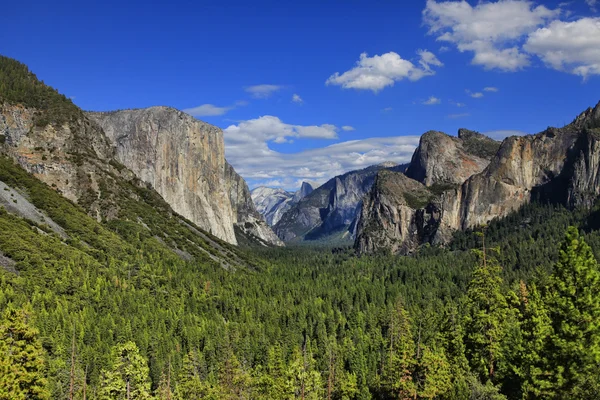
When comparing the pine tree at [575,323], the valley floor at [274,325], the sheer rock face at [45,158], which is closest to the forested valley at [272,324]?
the pine tree at [575,323]

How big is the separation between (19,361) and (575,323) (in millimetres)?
41272

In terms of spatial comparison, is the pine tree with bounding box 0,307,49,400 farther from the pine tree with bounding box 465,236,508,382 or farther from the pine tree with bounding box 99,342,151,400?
the pine tree with bounding box 465,236,508,382

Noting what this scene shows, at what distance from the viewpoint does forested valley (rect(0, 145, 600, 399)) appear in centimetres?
3606

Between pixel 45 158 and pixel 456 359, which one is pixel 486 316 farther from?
pixel 45 158

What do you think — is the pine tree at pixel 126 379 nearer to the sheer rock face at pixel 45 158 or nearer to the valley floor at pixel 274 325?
the valley floor at pixel 274 325

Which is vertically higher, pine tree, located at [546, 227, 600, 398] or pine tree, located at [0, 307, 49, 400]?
pine tree, located at [546, 227, 600, 398]

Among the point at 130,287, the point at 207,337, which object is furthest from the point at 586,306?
the point at 130,287

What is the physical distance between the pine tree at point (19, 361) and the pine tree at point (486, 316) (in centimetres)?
3758

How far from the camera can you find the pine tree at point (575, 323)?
3122 cm

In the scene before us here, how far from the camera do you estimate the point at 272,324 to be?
11875 cm

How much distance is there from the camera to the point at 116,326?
93750 millimetres

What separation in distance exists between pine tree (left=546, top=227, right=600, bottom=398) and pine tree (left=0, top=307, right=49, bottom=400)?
128 feet

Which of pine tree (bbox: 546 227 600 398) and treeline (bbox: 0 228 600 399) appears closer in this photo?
pine tree (bbox: 546 227 600 398)

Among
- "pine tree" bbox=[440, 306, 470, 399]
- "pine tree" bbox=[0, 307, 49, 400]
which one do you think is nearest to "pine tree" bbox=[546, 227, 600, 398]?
"pine tree" bbox=[440, 306, 470, 399]
